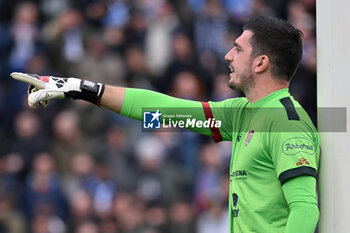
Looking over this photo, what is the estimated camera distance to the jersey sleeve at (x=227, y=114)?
5371mm

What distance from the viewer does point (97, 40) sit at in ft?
46.0

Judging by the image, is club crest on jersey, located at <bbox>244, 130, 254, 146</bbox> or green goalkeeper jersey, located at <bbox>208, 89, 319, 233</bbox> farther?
club crest on jersey, located at <bbox>244, 130, 254, 146</bbox>

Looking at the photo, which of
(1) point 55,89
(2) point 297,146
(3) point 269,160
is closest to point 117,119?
(1) point 55,89

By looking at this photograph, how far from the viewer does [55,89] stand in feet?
17.1

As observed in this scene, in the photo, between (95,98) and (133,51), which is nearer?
(95,98)

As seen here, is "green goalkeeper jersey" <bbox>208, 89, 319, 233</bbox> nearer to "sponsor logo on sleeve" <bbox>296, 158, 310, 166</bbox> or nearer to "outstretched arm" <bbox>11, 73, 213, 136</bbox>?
"sponsor logo on sleeve" <bbox>296, 158, 310, 166</bbox>

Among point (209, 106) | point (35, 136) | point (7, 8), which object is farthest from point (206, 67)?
point (209, 106)

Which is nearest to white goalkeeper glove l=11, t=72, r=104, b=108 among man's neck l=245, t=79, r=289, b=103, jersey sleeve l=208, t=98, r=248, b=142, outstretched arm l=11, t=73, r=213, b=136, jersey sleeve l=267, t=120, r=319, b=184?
outstretched arm l=11, t=73, r=213, b=136

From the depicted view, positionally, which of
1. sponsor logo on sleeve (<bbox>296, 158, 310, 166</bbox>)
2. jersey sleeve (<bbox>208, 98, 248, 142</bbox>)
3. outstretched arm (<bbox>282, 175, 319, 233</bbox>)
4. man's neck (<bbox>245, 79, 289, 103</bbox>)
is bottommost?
outstretched arm (<bbox>282, 175, 319, 233</bbox>)

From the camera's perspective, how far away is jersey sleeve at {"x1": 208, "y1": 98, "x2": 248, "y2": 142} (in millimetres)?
5371

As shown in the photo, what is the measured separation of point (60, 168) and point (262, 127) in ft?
26.6

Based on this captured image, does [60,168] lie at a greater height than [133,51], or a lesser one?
lesser

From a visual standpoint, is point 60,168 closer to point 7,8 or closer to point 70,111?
point 70,111

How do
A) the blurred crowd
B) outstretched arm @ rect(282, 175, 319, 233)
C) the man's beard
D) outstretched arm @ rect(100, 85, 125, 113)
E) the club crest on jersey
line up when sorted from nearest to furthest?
outstretched arm @ rect(282, 175, 319, 233) → the club crest on jersey → the man's beard → outstretched arm @ rect(100, 85, 125, 113) → the blurred crowd
